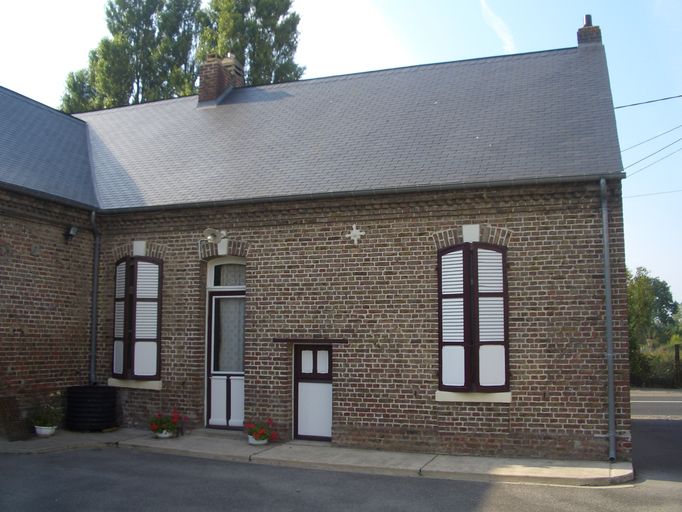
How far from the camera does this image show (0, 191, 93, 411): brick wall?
466 inches

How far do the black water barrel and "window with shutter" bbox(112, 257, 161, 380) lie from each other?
25.7 inches

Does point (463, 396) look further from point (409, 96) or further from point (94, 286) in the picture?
point (94, 286)

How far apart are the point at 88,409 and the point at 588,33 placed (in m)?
12.4

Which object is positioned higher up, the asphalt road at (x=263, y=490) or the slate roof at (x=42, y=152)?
the slate roof at (x=42, y=152)

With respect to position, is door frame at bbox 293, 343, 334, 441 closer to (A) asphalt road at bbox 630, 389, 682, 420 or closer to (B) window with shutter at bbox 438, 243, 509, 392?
(B) window with shutter at bbox 438, 243, 509, 392

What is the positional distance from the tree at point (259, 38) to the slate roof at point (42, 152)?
1411 centimetres

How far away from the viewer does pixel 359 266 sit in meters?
11.6

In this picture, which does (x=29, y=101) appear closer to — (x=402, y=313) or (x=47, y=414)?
(x=47, y=414)

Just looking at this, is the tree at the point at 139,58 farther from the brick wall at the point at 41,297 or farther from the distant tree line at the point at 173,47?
the brick wall at the point at 41,297

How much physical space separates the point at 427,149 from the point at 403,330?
326cm

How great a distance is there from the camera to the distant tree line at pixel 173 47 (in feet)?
97.8

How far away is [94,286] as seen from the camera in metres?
13.6

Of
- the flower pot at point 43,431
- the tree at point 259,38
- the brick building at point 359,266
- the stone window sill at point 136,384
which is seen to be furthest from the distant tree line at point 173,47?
the flower pot at point 43,431

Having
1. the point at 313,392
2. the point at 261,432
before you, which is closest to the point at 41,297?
the point at 261,432
